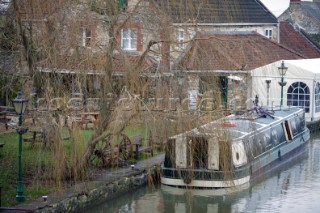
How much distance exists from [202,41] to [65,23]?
3315 mm

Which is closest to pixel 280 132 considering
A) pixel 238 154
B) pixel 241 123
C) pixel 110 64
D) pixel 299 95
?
pixel 241 123

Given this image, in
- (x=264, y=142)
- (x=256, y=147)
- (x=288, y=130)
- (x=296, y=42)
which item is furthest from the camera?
(x=296, y=42)

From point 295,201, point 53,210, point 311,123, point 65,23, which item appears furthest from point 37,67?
point 311,123

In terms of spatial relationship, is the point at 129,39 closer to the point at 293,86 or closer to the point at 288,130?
the point at 288,130

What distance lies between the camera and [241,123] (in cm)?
2320

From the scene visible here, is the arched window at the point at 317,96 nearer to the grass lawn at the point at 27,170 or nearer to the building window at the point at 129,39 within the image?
the grass lawn at the point at 27,170

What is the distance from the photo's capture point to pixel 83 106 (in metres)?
20.0

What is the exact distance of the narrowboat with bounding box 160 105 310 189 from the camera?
64.2 feet

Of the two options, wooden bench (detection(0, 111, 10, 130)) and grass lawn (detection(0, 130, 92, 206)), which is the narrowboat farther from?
wooden bench (detection(0, 111, 10, 130))

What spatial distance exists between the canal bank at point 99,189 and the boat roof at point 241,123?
222 cm

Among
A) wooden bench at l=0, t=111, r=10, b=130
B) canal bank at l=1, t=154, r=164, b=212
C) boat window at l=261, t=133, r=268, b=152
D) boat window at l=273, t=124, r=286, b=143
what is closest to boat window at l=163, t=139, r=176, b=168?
canal bank at l=1, t=154, r=164, b=212

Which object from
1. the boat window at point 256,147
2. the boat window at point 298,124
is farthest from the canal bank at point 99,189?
the boat window at point 298,124

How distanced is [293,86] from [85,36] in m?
18.0

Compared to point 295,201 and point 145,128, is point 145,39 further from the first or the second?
point 295,201
